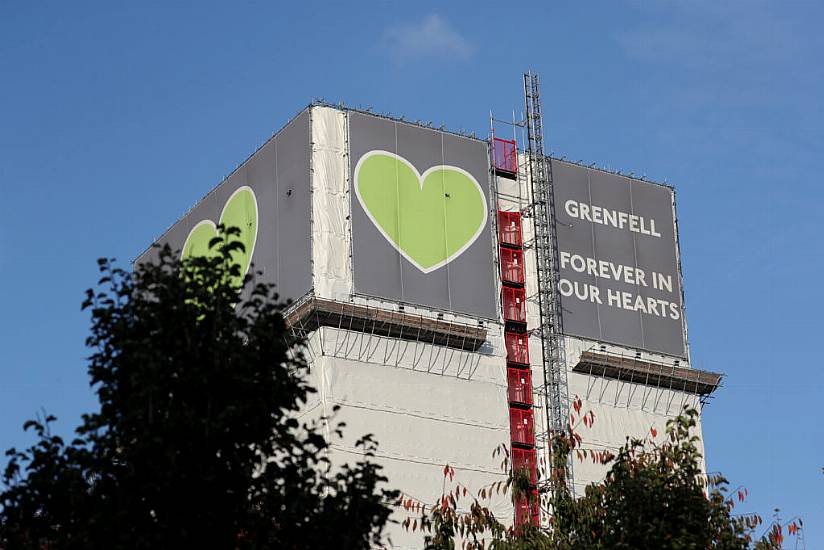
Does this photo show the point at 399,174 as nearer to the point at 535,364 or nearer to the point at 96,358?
the point at 535,364

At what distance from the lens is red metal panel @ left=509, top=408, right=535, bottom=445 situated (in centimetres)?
9119

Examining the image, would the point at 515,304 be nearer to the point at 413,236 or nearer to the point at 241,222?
the point at 413,236

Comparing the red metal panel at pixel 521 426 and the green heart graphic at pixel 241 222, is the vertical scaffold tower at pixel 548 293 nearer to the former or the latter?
the red metal panel at pixel 521 426

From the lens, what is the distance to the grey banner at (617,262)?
9688cm

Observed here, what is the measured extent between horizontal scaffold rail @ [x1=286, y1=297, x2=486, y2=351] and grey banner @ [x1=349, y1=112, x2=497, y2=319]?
1529mm

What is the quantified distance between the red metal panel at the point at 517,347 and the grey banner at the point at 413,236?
7.27ft

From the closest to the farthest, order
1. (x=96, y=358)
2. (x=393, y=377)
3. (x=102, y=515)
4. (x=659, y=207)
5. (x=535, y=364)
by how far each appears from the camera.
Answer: (x=102, y=515) < (x=96, y=358) < (x=393, y=377) < (x=535, y=364) < (x=659, y=207)

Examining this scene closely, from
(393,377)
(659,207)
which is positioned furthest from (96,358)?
(659,207)

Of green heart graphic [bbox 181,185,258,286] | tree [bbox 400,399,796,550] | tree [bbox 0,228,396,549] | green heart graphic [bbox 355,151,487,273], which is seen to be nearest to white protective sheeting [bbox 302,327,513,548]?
green heart graphic [bbox 355,151,487,273]

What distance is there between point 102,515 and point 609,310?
2825 inches

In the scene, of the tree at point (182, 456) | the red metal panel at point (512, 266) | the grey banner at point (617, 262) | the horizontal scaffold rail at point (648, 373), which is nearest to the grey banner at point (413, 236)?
the red metal panel at point (512, 266)

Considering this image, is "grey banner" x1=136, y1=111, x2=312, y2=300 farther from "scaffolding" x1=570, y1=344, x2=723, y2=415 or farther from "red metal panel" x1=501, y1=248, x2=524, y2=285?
"scaffolding" x1=570, y1=344, x2=723, y2=415

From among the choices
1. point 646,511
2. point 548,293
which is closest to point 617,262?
point 548,293

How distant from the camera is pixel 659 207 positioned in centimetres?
10331
